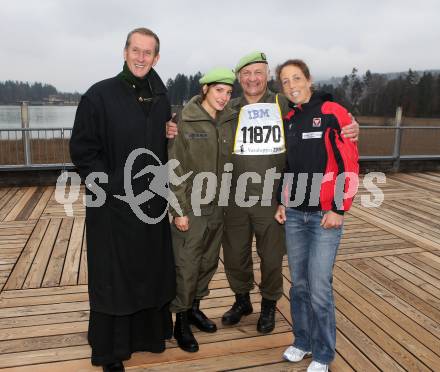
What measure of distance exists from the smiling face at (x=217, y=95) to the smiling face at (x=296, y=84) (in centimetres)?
44

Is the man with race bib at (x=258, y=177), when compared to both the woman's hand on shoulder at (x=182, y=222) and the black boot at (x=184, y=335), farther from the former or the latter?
the black boot at (x=184, y=335)

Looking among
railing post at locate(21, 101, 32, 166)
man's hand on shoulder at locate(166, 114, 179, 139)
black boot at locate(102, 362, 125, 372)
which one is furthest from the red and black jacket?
railing post at locate(21, 101, 32, 166)

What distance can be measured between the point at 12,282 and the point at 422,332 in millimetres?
3838

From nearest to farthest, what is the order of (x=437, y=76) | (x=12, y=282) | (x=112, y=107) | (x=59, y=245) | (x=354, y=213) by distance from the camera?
(x=112, y=107), (x=12, y=282), (x=59, y=245), (x=354, y=213), (x=437, y=76)

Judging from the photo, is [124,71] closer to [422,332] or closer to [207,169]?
[207,169]

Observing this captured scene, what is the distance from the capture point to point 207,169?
9.45 ft

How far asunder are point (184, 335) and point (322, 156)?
169cm

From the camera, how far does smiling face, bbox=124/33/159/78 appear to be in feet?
7.95

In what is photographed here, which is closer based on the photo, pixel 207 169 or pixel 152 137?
pixel 152 137

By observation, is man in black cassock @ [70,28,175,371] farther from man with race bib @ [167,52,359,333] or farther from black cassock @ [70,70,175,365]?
man with race bib @ [167,52,359,333]

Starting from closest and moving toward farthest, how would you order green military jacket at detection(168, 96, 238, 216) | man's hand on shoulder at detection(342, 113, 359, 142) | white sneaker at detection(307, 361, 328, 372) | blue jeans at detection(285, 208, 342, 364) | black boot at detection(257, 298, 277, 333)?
man's hand on shoulder at detection(342, 113, 359, 142) → blue jeans at detection(285, 208, 342, 364) → white sneaker at detection(307, 361, 328, 372) → green military jacket at detection(168, 96, 238, 216) → black boot at detection(257, 298, 277, 333)

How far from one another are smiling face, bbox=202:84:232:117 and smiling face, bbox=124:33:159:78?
479mm

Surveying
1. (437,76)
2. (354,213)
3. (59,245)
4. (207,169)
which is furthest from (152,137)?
(437,76)

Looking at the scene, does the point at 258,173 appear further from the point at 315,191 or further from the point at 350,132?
the point at 350,132
